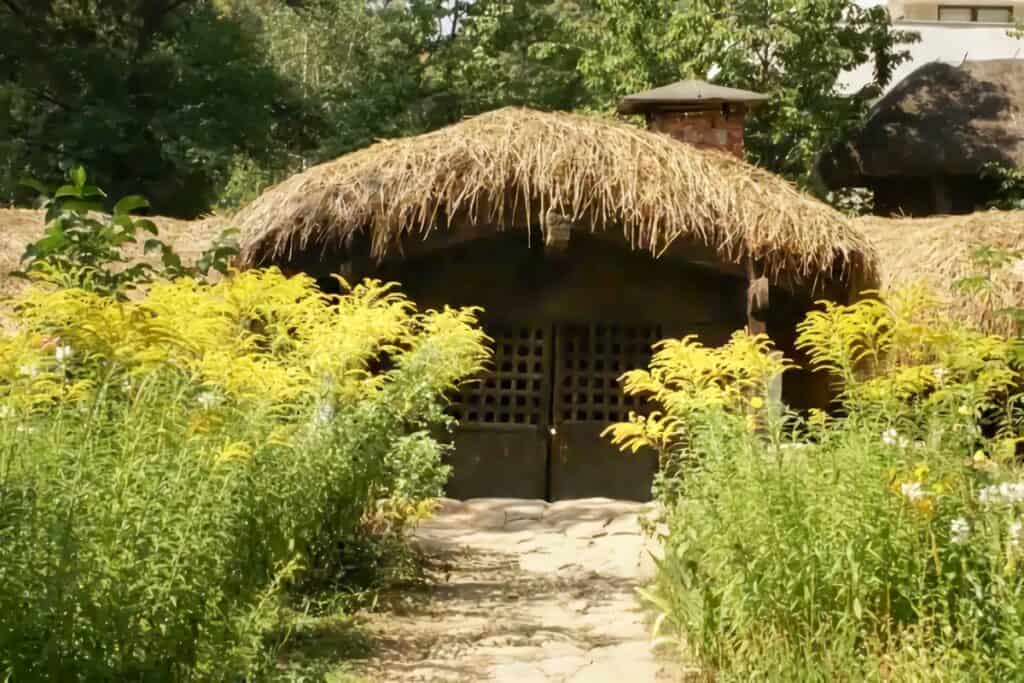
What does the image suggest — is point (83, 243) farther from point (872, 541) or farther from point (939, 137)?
point (939, 137)

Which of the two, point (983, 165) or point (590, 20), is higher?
point (590, 20)

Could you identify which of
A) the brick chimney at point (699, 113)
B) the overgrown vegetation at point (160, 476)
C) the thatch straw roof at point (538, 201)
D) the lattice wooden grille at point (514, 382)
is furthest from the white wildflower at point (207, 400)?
the brick chimney at point (699, 113)

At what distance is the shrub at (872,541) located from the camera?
4.38 metres

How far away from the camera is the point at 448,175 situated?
916 centimetres

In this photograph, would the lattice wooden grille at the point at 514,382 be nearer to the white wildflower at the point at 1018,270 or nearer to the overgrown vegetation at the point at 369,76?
the white wildflower at the point at 1018,270

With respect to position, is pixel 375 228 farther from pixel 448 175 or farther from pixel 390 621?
pixel 390 621

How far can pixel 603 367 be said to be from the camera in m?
10.2

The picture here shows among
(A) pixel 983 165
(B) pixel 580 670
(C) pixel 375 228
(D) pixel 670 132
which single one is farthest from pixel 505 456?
(A) pixel 983 165

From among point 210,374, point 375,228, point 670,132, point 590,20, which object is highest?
point 590,20

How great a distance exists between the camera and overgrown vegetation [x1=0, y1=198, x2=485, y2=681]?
12.0ft

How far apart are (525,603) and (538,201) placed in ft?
10.7

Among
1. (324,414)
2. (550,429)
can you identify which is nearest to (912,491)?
(324,414)

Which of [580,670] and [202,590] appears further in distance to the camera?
[580,670]

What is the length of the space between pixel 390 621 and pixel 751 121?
12.5m
